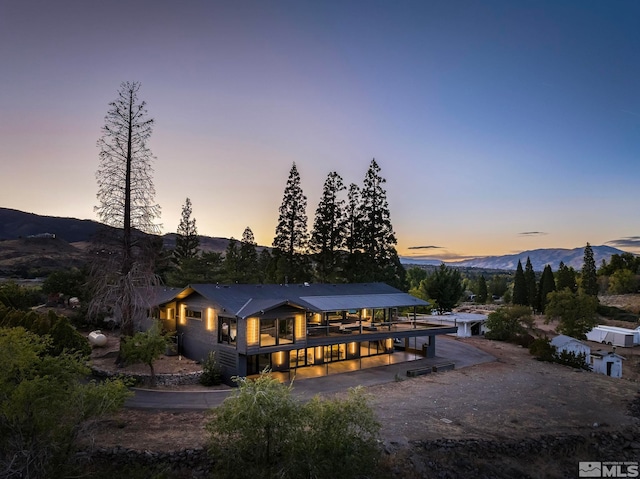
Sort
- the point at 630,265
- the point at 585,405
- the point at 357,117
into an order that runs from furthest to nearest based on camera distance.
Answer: the point at 630,265, the point at 357,117, the point at 585,405

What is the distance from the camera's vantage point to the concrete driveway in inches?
625

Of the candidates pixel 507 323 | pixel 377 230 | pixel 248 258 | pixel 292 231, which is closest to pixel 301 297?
pixel 292 231

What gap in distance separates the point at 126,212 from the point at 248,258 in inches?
1042

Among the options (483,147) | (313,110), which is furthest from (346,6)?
(483,147)

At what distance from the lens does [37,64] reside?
21312 millimetres

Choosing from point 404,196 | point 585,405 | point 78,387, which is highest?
point 404,196

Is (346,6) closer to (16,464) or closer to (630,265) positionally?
(16,464)

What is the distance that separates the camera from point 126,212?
69.8 ft

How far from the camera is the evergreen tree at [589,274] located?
6588cm

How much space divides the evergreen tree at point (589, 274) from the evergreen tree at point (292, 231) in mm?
55944

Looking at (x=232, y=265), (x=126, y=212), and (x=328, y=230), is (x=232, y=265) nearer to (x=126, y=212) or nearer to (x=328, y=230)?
(x=328, y=230)

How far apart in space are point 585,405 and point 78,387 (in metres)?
21.2

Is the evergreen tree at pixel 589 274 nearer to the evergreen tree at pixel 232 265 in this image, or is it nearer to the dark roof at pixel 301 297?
the dark roof at pixel 301 297

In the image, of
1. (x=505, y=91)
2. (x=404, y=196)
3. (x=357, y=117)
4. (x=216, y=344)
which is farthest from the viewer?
(x=404, y=196)
